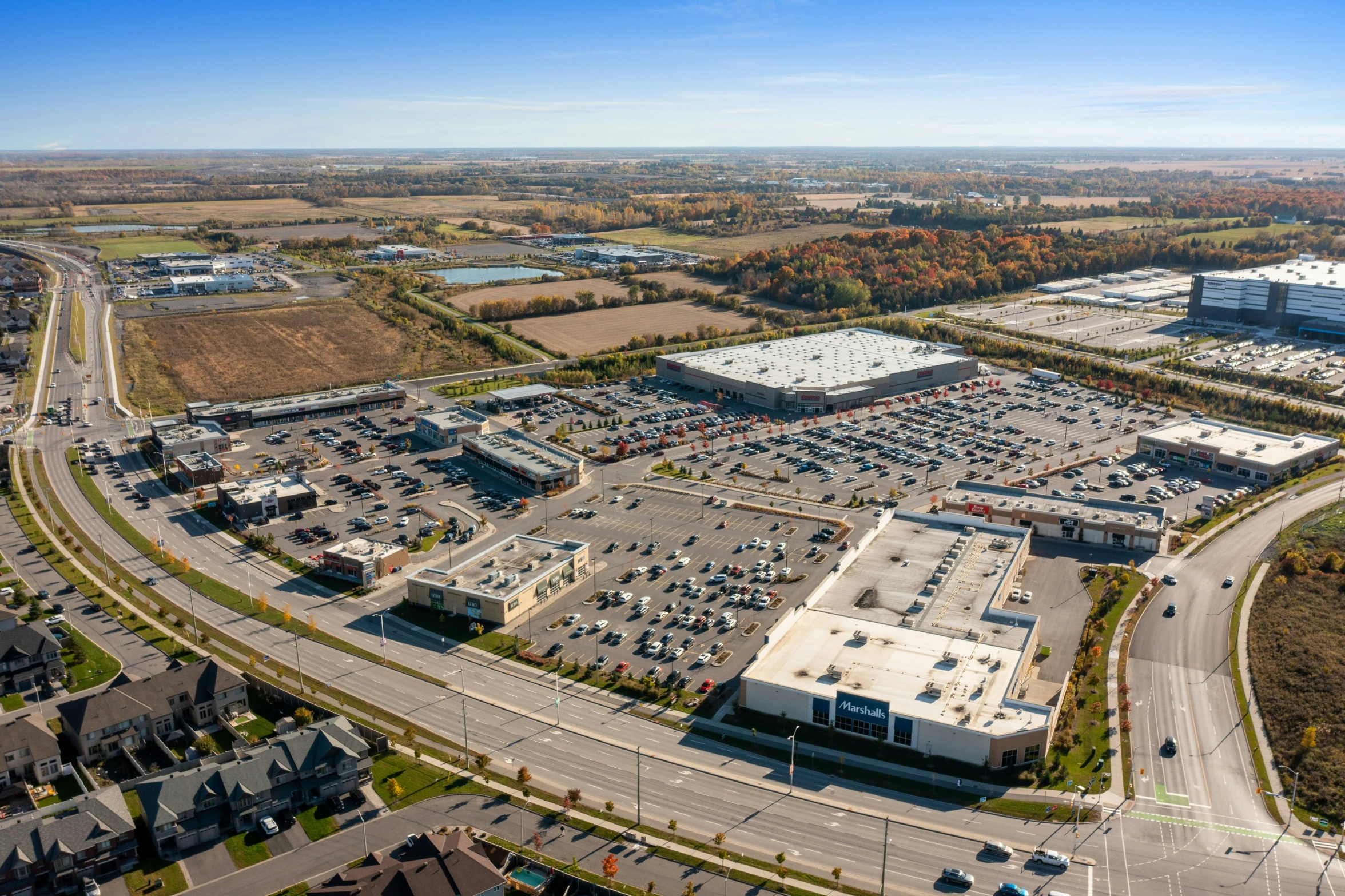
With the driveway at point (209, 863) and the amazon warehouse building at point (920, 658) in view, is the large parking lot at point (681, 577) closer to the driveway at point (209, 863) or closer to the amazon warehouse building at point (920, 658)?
the amazon warehouse building at point (920, 658)

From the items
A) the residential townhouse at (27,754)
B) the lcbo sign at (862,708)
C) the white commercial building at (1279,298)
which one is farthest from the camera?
the white commercial building at (1279,298)

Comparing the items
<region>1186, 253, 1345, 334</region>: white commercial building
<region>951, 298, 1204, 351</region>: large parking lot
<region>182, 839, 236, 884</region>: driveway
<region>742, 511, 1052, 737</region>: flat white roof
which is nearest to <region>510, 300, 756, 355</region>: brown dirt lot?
<region>951, 298, 1204, 351</region>: large parking lot

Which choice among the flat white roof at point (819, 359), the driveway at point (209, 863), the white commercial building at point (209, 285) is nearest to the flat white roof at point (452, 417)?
the flat white roof at point (819, 359)

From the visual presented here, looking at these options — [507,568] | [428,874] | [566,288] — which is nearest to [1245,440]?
[507,568]

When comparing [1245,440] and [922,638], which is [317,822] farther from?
[1245,440]

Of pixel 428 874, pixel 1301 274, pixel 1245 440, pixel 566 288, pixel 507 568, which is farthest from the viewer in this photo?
pixel 566 288
